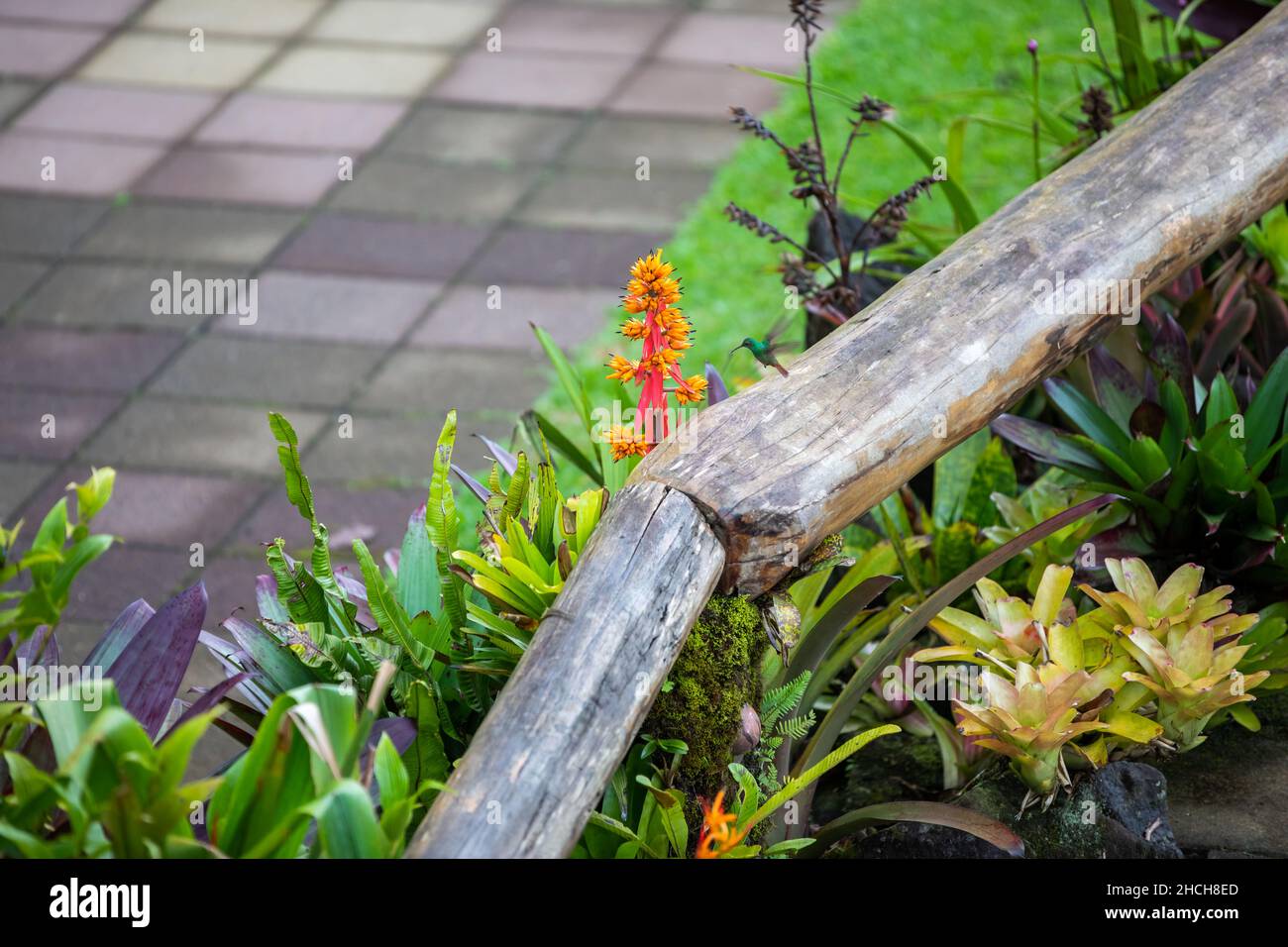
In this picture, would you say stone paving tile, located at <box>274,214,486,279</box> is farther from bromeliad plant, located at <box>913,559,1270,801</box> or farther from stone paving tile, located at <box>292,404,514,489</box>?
bromeliad plant, located at <box>913,559,1270,801</box>

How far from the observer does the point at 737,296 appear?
15.2ft

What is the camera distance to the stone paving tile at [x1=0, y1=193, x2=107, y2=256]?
4.90 meters

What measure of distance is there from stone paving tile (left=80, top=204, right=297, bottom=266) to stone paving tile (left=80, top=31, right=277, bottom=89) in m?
1.04

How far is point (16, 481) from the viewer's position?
3859 millimetres

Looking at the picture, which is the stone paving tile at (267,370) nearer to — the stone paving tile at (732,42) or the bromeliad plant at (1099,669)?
the stone paving tile at (732,42)

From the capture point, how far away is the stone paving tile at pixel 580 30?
6.16 m

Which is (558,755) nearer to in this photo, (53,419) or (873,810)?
(873,810)

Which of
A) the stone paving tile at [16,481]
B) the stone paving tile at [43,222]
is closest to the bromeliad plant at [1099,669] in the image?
the stone paving tile at [16,481]

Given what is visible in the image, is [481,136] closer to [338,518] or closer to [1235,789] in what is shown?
[338,518]

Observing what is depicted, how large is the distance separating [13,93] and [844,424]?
5.03 metres

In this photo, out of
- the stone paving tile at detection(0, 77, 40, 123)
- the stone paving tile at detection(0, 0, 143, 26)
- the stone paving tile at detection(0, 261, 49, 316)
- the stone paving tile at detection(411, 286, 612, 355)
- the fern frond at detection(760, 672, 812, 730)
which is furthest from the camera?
the stone paving tile at detection(0, 0, 143, 26)

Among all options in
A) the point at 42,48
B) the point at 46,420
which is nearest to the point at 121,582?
the point at 46,420

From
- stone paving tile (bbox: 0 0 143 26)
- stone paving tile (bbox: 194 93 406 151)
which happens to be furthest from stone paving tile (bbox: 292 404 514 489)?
stone paving tile (bbox: 0 0 143 26)
